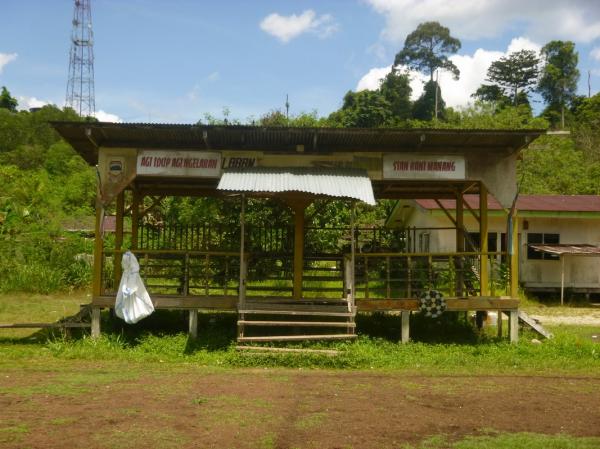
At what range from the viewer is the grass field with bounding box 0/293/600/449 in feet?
20.4

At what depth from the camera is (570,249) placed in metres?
20.1

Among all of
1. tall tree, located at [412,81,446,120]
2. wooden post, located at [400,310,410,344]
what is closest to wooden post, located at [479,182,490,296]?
wooden post, located at [400,310,410,344]

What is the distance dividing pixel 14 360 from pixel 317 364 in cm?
528

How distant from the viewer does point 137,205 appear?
47.4 feet

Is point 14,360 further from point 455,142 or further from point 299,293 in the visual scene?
point 455,142

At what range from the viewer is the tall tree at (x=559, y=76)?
227 feet

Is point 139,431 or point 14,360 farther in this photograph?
point 14,360

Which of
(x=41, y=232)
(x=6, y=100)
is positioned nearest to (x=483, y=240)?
(x=41, y=232)

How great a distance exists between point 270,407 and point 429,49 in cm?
6816

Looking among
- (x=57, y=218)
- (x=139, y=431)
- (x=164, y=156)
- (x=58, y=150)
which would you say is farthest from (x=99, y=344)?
(x=58, y=150)

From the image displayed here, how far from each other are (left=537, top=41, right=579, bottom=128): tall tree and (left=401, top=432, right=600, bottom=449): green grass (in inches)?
2729

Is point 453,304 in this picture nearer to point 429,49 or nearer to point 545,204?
point 545,204

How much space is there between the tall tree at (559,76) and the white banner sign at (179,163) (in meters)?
65.4

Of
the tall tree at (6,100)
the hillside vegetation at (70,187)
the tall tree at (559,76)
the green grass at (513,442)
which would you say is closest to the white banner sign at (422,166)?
the green grass at (513,442)
